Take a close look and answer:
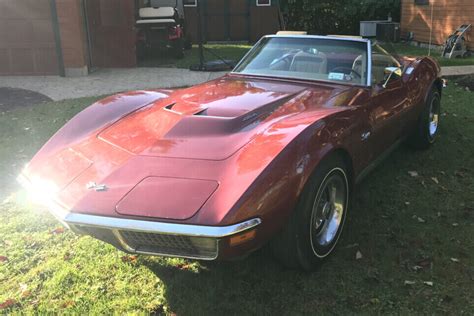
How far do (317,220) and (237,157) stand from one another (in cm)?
73

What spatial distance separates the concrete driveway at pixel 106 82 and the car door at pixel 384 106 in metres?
5.85

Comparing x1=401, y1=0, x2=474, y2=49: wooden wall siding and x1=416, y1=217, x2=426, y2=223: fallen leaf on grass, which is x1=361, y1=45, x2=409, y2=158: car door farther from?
x1=401, y1=0, x2=474, y2=49: wooden wall siding

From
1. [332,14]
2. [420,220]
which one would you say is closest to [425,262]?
[420,220]

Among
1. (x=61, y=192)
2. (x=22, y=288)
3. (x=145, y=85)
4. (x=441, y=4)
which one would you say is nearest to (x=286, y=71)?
(x=61, y=192)

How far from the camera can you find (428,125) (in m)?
5.16

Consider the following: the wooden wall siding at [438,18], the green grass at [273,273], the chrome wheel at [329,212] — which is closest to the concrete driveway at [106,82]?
the green grass at [273,273]

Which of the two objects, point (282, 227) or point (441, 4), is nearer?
point (282, 227)

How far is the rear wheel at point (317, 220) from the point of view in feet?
8.99

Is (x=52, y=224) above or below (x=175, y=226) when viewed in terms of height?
below

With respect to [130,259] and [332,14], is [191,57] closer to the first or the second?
[332,14]

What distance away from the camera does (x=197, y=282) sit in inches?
120

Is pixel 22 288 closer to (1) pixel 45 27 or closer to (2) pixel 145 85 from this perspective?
(2) pixel 145 85

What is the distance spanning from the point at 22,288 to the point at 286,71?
2.73m

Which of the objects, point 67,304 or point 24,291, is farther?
point 24,291
